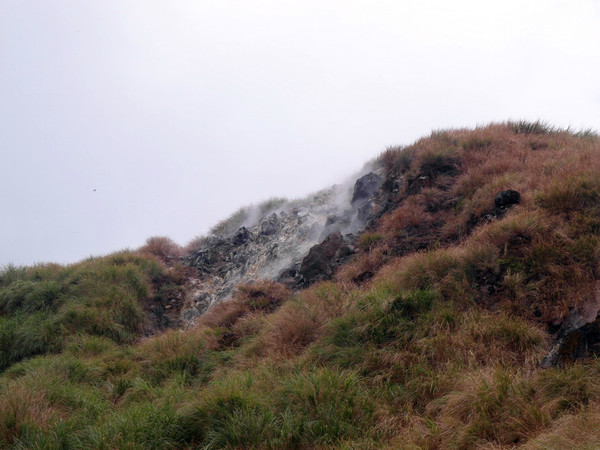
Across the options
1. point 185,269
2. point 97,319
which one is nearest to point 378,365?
point 97,319

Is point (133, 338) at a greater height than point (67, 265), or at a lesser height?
lesser

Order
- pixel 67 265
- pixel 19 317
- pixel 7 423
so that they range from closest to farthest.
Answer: pixel 7 423
pixel 19 317
pixel 67 265

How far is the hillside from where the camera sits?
11.7 feet

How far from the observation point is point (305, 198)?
14.7 m

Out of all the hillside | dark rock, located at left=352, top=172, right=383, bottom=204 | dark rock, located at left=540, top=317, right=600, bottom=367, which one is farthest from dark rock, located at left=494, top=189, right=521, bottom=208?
dark rock, located at left=352, top=172, right=383, bottom=204

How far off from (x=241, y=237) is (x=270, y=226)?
1132mm

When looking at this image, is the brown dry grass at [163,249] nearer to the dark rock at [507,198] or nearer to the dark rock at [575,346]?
the dark rock at [507,198]

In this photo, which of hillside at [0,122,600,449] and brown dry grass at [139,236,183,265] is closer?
hillside at [0,122,600,449]

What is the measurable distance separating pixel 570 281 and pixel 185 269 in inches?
398

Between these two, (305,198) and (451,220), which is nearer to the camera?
(451,220)

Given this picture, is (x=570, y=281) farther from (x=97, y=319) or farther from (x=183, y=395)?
(x=97, y=319)

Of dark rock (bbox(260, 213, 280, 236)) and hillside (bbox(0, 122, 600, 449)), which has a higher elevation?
dark rock (bbox(260, 213, 280, 236))

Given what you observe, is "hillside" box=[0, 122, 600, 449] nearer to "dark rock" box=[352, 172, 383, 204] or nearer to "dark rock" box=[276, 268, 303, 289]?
"dark rock" box=[276, 268, 303, 289]

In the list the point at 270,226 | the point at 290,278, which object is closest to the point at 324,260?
the point at 290,278
